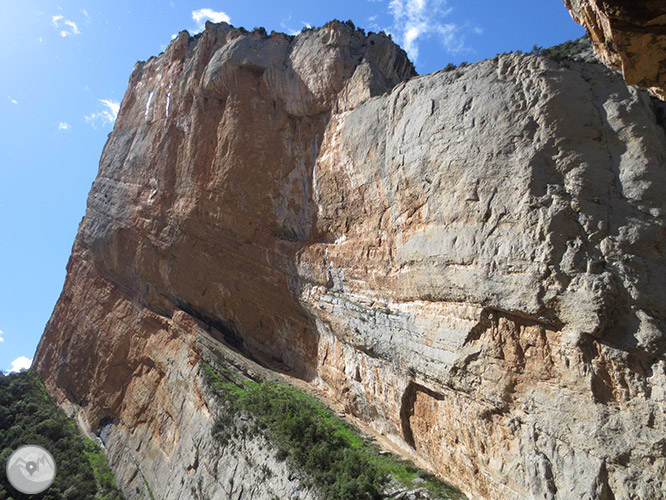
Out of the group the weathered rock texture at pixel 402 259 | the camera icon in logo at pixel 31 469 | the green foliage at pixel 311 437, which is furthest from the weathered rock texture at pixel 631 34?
the camera icon in logo at pixel 31 469

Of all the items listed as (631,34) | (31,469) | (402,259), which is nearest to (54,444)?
(31,469)

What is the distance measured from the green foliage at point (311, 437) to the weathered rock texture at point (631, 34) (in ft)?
33.7

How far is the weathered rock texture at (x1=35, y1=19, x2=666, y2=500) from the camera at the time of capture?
30.7 ft

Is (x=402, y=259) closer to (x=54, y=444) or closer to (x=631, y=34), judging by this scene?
(x=631, y=34)

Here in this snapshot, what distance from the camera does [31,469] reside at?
19891 millimetres

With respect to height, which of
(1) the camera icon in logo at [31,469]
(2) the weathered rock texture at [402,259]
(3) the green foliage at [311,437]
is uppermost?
(2) the weathered rock texture at [402,259]

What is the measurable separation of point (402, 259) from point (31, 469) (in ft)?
61.3

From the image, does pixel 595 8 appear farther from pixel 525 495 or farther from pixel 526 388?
pixel 525 495

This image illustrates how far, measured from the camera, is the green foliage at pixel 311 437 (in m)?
12.0

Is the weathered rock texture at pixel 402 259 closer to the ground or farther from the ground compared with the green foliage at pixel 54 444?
farther from the ground

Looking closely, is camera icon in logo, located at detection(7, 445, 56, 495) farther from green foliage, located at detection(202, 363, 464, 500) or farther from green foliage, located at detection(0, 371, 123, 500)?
green foliage, located at detection(202, 363, 464, 500)

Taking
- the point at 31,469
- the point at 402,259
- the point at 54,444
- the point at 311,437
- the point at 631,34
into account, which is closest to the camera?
the point at 631,34

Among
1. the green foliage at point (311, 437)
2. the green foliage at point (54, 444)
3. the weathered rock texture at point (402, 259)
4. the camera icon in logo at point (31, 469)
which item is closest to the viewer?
the weathered rock texture at point (402, 259)

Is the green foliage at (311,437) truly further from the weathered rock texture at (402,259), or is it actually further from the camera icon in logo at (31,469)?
the camera icon in logo at (31,469)
